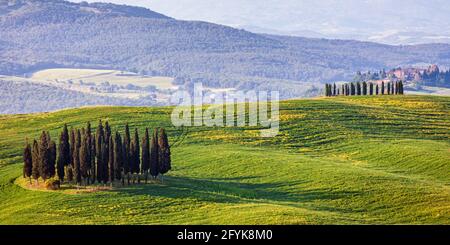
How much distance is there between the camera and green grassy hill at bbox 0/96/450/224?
6575cm

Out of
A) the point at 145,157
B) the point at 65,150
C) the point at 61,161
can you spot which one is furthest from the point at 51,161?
the point at 145,157

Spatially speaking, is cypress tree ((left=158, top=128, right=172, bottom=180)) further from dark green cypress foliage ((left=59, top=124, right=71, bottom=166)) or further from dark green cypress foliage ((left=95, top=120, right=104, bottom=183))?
dark green cypress foliage ((left=59, top=124, right=71, bottom=166))

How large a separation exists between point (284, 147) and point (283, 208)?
30.0 metres

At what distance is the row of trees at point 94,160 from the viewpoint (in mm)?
75250

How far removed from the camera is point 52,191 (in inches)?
2857

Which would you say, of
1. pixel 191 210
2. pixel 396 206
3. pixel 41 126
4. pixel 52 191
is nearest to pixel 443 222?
pixel 396 206

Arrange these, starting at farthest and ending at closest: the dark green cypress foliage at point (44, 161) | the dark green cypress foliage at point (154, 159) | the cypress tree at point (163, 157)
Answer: the cypress tree at point (163, 157)
the dark green cypress foliage at point (154, 159)
the dark green cypress foliage at point (44, 161)

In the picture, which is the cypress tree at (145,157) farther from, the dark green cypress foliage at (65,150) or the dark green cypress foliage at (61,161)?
the dark green cypress foliage at (61,161)

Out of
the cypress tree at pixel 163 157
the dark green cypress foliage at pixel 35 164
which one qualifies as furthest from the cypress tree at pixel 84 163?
the cypress tree at pixel 163 157

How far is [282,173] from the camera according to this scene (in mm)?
81500

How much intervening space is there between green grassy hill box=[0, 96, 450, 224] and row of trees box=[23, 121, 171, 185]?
2129 mm

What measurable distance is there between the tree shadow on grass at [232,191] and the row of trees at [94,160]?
78.2 inches

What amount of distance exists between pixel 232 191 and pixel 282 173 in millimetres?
8287
